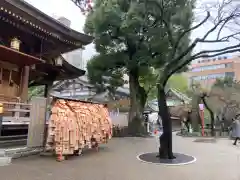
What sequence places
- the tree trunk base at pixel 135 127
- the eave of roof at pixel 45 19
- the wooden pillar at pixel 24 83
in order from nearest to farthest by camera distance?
the eave of roof at pixel 45 19
the wooden pillar at pixel 24 83
the tree trunk base at pixel 135 127

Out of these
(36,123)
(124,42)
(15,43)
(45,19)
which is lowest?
(36,123)

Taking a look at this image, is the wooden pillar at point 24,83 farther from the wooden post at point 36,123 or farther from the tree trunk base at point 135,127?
the tree trunk base at point 135,127

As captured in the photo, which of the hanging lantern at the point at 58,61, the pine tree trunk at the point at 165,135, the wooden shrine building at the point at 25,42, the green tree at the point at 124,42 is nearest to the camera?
the wooden shrine building at the point at 25,42

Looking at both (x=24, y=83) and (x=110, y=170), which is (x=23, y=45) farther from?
(x=110, y=170)

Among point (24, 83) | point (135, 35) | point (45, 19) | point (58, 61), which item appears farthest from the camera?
point (135, 35)

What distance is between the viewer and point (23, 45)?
386 inches

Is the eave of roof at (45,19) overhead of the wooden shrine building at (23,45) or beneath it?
overhead

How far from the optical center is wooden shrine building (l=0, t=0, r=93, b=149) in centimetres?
754

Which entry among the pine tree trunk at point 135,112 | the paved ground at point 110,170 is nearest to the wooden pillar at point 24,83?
the paved ground at point 110,170

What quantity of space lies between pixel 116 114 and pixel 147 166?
10675 millimetres

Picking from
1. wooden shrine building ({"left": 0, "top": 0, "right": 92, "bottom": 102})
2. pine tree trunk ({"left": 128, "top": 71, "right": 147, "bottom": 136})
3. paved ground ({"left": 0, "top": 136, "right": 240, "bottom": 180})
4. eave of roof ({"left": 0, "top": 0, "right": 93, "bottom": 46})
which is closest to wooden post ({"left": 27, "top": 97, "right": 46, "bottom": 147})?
paved ground ({"left": 0, "top": 136, "right": 240, "bottom": 180})

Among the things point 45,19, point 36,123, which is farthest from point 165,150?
point 45,19

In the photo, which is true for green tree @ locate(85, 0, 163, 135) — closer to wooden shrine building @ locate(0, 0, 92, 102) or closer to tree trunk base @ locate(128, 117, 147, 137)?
tree trunk base @ locate(128, 117, 147, 137)

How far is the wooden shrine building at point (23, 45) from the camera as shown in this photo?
754 centimetres
